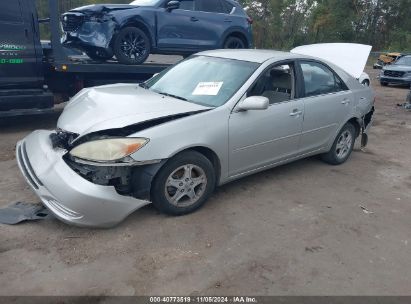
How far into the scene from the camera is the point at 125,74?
7.52 m

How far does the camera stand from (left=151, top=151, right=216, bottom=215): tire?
142 inches

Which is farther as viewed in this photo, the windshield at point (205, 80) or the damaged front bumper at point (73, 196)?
the windshield at point (205, 80)

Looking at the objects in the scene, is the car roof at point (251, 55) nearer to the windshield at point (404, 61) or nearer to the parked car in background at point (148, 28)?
the parked car in background at point (148, 28)

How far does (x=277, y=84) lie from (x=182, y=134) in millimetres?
1646

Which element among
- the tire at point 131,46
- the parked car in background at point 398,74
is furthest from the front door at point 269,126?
the parked car in background at point 398,74

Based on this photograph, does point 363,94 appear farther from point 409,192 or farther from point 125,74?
point 125,74

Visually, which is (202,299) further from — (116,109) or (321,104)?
(321,104)

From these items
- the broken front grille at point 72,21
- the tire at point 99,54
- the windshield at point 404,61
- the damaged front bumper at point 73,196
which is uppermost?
the broken front grille at point 72,21

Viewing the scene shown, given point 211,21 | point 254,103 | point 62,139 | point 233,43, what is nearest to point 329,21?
point 233,43

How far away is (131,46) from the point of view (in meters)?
7.21

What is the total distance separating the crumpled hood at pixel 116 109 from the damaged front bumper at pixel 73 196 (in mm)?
374

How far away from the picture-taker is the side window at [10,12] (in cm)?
592

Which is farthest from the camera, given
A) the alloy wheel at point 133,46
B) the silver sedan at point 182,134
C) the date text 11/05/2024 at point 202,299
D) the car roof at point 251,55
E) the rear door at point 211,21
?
the rear door at point 211,21

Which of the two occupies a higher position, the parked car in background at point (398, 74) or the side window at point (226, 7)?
the side window at point (226, 7)
